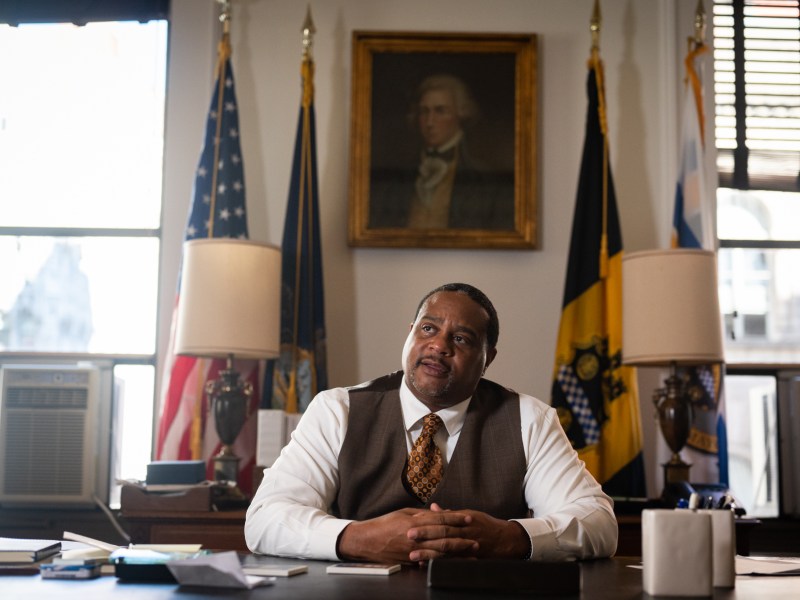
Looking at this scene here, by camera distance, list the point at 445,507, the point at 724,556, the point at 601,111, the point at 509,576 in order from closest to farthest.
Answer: the point at 509,576
the point at 724,556
the point at 445,507
the point at 601,111

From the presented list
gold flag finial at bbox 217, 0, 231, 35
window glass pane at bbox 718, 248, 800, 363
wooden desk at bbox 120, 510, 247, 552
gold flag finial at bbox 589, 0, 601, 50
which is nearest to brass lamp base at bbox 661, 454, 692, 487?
window glass pane at bbox 718, 248, 800, 363

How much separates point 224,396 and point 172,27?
184 centimetres

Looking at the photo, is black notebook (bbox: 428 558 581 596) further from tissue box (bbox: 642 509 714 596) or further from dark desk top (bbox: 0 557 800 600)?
tissue box (bbox: 642 509 714 596)

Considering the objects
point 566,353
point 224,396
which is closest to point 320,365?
point 224,396

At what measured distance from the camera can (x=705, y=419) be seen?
4.25m

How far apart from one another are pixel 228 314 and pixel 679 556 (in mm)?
2526

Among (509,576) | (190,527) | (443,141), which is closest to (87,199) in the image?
(443,141)

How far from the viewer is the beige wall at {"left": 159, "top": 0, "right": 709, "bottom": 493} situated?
4547mm

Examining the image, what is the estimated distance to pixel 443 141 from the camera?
4.60m

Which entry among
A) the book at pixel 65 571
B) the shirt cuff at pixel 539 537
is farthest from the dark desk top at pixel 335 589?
the shirt cuff at pixel 539 537

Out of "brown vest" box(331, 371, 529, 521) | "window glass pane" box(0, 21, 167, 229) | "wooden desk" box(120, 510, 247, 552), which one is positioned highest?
"window glass pane" box(0, 21, 167, 229)

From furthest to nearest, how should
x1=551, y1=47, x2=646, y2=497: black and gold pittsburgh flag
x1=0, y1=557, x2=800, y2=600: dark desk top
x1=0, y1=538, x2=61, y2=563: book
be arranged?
x1=551, y1=47, x2=646, y2=497: black and gold pittsburgh flag
x1=0, y1=538, x2=61, y2=563: book
x1=0, y1=557, x2=800, y2=600: dark desk top

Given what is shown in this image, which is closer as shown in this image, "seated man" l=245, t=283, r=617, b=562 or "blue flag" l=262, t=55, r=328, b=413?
"seated man" l=245, t=283, r=617, b=562

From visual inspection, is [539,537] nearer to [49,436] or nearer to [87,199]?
[49,436]
